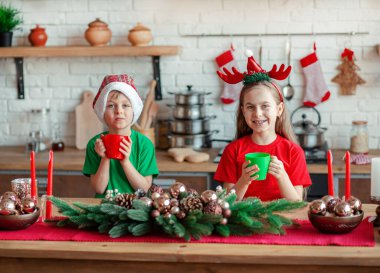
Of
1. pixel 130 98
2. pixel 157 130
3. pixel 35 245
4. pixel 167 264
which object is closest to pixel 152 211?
pixel 167 264

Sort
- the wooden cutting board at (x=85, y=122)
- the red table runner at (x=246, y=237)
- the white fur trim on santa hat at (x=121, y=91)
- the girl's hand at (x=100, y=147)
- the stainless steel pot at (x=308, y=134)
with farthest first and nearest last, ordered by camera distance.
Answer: the wooden cutting board at (x=85, y=122) → the stainless steel pot at (x=308, y=134) → the white fur trim on santa hat at (x=121, y=91) → the girl's hand at (x=100, y=147) → the red table runner at (x=246, y=237)

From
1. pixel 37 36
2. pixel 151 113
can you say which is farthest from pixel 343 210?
pixel 37 36

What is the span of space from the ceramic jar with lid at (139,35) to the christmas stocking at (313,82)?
104 centimetres

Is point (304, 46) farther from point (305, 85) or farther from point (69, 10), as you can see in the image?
point (69, 10)

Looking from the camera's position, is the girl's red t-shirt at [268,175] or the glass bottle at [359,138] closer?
the girl's red t-shirt at [268,175]

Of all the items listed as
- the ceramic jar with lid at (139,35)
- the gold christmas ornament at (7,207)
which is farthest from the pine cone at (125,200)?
the ceramic jar with lid at (139,35)

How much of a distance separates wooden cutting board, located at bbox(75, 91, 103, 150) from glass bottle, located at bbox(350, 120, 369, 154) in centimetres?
170

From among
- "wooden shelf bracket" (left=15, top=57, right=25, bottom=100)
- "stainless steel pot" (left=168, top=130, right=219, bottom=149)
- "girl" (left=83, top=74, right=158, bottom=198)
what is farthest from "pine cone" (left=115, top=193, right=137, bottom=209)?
"wooden shelf bracket" (left=15, top=57, right=25, bottom=100)

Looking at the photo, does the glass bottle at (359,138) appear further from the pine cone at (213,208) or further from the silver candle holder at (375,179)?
the pine cone at (213,208)

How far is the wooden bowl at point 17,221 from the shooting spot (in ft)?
8.41

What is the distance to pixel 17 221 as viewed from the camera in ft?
8.42

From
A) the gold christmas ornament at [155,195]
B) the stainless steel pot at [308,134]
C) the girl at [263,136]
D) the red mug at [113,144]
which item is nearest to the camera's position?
the gold christmas ornament at [155,195]

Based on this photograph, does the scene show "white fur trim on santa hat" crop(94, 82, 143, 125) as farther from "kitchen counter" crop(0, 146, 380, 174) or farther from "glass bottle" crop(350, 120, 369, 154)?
"glass bottle" crop(350, 120, 369, 154)

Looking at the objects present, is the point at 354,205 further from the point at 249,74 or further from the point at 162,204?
the point at 249,74
